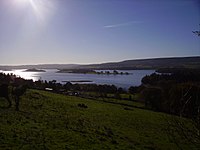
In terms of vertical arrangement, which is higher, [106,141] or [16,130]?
[16,130]

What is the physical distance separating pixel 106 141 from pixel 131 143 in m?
1.99

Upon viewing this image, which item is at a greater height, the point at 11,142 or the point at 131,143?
the point at 11,142

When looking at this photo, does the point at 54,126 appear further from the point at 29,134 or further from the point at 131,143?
the point at 131,143

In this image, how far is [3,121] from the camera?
58.9 feet

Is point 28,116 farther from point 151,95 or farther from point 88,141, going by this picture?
point 151,95

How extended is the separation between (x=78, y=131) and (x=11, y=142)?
248 inches

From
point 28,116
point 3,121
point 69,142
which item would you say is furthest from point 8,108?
point 69,142

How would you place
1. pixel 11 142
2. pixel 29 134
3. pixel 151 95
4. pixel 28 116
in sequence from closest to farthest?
1. pixel 11 142
2. pixel 29 134
3. pixel 28 116
4. pixel 151 95

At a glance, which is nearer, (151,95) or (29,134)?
(29,134)

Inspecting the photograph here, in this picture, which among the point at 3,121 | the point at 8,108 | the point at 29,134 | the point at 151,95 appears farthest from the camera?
the point at 151,95

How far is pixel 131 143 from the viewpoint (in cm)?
1842

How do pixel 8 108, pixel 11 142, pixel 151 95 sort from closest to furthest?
1. pixel 11 142
2. pixel 8 108
3. pixel 151 95

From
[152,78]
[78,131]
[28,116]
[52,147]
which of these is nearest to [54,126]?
[78,131]

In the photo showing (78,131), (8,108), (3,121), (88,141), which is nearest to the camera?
(88,141)
